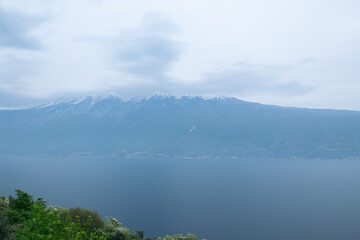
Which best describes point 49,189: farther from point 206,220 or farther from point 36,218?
point 36,218

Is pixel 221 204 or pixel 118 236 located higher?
pixel 118 236

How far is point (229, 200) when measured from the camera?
88.8 metres

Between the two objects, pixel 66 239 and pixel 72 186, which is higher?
pixel 66 239

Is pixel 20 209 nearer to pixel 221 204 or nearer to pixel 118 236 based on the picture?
pixel 118 236

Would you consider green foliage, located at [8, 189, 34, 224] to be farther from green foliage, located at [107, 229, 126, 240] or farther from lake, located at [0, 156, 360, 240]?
lake, located at [0, 156, 360, 240]

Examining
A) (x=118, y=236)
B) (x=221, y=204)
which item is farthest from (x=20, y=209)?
(x=221, y=204)

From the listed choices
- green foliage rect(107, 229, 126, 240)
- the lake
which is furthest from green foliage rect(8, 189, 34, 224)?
the lake

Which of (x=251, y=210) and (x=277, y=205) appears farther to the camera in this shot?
(x=277, y=205)

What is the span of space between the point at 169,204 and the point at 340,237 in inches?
1710

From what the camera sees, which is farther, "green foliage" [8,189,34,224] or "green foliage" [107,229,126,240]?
"green foliage" [107,229,126,240]

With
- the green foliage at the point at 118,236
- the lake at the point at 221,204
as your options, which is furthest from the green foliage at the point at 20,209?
the lake at the point at 221,204

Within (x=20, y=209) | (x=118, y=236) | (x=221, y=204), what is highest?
(x=20, y=209)

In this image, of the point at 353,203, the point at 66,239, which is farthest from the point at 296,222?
the point at 66,239

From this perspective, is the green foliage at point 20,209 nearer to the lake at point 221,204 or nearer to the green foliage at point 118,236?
the green foliage at point 118,236
